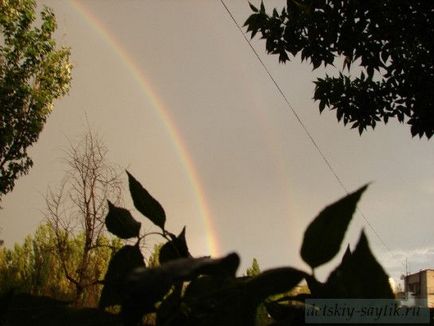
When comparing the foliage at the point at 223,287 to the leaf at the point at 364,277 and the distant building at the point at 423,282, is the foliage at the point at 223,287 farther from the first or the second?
the distant building at the point at 423,282

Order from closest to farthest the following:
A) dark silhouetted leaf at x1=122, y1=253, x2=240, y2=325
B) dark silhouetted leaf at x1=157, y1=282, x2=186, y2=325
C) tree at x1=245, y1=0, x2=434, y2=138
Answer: dark silhouetted leaf at x1=122, y1=253, x2=240, y2=325, dark silhouetted leaf at x1=157, y1=282, x2=186, y2=325, tree at x1=245, y1=0, x2=434, y2=138

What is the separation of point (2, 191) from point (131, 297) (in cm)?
1560

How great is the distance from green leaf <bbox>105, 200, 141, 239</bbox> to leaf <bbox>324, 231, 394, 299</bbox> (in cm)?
22

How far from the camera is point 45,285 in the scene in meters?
14.9

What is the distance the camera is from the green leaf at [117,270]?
41 centimetres

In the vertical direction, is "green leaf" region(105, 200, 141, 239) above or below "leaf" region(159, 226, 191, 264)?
above

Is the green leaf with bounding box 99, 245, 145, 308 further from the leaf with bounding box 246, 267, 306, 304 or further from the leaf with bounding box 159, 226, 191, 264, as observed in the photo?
the leaf with bounding box 246, 267, 306, 304

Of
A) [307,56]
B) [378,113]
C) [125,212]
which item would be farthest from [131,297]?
[378,113]

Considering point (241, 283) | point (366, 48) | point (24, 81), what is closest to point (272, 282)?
point (241, 283)

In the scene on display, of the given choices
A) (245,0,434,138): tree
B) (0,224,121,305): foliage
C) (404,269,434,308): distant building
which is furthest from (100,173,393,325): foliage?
(404,269,434,308): distant building

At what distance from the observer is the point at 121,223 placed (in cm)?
44

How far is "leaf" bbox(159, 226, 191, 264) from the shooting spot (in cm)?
43

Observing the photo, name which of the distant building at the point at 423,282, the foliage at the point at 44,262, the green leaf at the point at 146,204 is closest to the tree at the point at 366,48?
the green leaf at the point at 146,204

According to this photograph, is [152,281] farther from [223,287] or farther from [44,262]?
[44,262]
